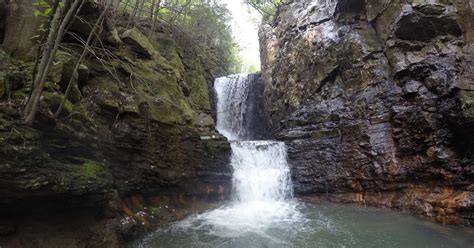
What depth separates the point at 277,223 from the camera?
275 inches

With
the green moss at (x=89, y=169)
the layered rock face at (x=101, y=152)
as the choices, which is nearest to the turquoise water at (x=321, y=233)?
the layered rock face at (x=101, y=152)

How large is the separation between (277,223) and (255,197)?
2.31 m

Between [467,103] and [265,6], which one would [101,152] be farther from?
[265,6]

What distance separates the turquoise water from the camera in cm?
561

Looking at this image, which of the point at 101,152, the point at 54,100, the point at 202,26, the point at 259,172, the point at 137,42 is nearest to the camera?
the point at 54,100

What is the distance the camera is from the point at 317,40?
11.8 m

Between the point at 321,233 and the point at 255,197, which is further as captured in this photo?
the point at 255,197

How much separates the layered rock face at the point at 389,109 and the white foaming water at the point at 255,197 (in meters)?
0.56

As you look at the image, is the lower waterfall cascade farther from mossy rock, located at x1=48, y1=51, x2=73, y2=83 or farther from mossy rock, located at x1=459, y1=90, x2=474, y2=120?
mossy rock, located at x1=48, y1=51, x2=73, y2=83

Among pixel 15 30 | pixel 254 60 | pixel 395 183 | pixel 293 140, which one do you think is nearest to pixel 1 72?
pixel 15 30

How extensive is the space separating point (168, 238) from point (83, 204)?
1.75 m

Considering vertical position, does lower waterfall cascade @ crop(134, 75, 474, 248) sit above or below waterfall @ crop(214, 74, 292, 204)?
below

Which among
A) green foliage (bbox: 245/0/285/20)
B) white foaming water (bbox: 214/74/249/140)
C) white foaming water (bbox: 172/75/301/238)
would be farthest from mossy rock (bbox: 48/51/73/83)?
green foliage (bbox: 245/0/285/20)

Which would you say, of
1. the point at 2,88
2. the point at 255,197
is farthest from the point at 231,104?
the point at 2,88
